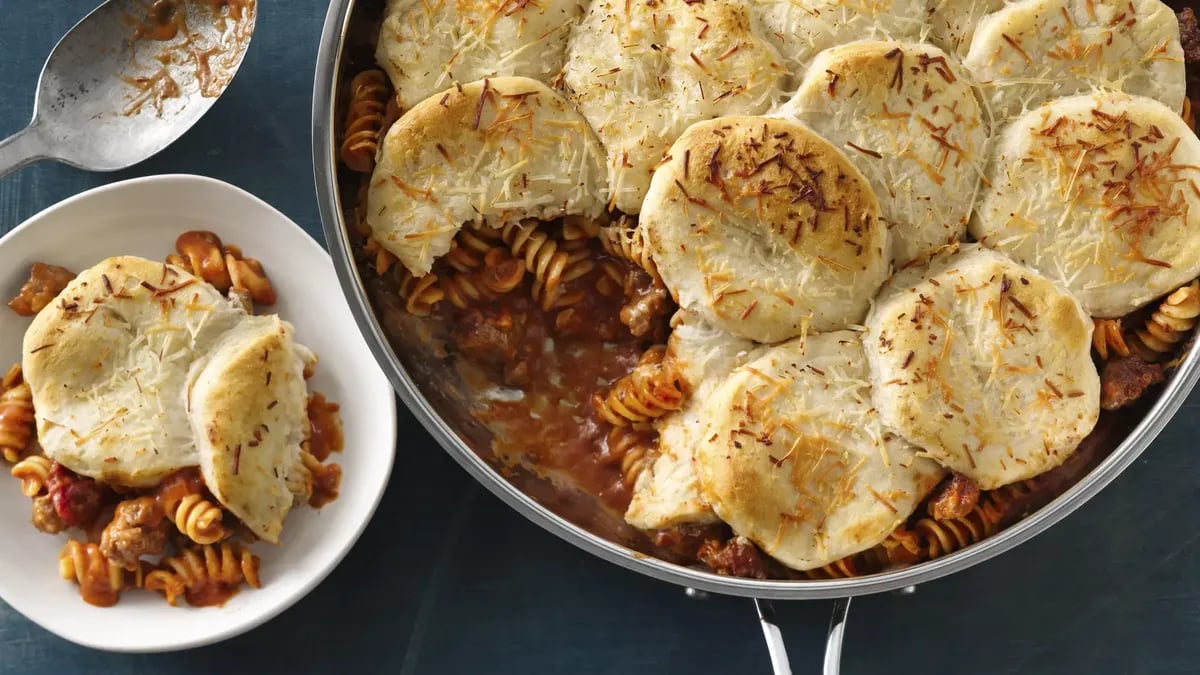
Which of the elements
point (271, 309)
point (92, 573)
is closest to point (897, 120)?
point (271, 309)

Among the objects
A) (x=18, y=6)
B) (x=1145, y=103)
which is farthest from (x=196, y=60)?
(x=1145, y=103)

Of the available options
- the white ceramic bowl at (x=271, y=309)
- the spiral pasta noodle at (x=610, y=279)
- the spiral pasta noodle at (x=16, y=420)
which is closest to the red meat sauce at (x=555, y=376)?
the spiral pasta noodle at (x=610, y=279)

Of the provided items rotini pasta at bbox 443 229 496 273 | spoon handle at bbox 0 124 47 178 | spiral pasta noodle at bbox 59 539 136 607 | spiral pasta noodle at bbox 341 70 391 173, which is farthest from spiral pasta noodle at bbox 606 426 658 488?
spoon handle at bbox 0 124 47 178

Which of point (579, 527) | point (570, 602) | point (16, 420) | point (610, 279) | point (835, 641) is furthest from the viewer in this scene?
point (570, 602)

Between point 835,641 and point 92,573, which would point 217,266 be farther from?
point 835,641

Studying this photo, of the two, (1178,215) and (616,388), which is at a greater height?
(1178,215)

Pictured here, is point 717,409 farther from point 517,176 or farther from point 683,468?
point 517,176

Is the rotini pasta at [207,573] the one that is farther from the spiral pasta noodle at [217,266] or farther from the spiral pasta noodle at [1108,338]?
the spiral pasta noodle at [1108,338]
